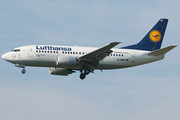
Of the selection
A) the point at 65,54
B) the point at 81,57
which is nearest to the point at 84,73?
the point at 81,57

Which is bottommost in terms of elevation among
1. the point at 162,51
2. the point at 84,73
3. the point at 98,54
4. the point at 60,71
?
the point at 60,71

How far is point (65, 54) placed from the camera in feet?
149

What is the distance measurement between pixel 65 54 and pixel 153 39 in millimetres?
14340

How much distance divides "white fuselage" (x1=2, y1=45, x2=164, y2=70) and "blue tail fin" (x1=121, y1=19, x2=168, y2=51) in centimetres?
182

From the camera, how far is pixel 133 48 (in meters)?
49.3

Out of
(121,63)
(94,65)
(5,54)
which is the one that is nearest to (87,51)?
(94,65)

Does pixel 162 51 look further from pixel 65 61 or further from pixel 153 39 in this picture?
pixel 65 61

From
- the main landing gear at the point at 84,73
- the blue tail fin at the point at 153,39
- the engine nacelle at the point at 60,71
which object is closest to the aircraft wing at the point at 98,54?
the main landing gear at the point at 84,73

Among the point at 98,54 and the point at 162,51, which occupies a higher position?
the point at 162,51

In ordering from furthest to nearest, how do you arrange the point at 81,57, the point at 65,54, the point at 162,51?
1. the point at 162,51
2. the point at 65,54
3. the point at 81,57

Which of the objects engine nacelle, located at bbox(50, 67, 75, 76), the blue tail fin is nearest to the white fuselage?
the blue tail fin

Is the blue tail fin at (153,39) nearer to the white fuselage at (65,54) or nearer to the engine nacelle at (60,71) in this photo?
the white fuselage at (65,54)

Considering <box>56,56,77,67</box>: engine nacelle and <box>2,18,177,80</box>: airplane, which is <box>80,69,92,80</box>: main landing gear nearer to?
<box>2,18,177,80</box>: airplane

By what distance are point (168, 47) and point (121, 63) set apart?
7090 millimetres
